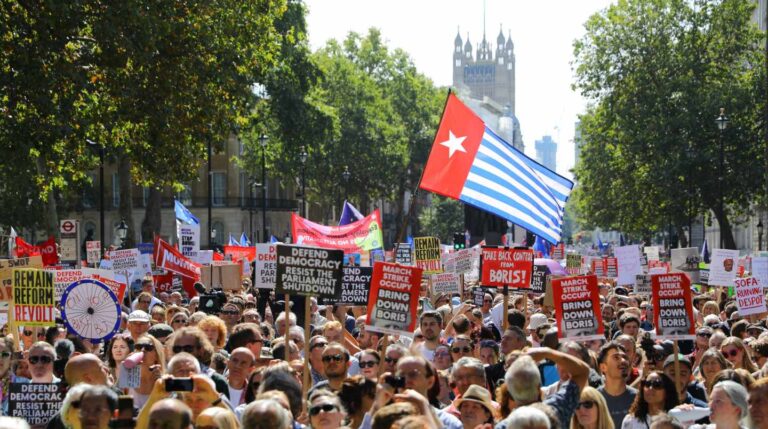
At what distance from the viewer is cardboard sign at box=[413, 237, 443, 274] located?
2256cm

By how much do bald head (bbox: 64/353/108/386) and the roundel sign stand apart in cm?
2149

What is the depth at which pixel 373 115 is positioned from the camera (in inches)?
3063

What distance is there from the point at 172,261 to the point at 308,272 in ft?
41.9

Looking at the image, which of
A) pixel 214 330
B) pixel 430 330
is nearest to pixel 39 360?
pixel 214 330

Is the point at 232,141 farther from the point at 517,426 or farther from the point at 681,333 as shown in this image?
the point at 517,426

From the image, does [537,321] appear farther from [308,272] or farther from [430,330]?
[308,272]

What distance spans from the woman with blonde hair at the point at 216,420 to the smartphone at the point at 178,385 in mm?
610

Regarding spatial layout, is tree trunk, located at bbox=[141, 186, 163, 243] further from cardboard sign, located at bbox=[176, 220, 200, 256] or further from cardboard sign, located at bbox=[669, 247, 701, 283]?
cardboard sign, located at bbox=[669, 247, 701, 283]

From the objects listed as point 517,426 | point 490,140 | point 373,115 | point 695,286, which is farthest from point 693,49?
point 517,426

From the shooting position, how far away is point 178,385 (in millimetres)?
7293

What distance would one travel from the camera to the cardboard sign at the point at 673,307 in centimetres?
1191

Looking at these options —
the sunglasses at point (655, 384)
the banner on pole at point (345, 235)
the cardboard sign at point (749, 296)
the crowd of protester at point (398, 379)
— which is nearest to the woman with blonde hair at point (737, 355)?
the crowd of protester at point (398, 379)

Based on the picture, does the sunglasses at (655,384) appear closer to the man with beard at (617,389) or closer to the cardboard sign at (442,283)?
the man with beard at (617,389)

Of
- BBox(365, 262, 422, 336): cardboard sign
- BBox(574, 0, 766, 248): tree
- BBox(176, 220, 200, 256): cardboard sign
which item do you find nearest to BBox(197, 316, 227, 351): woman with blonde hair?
BBox(365, 262, 422, 336): cardboard sign
